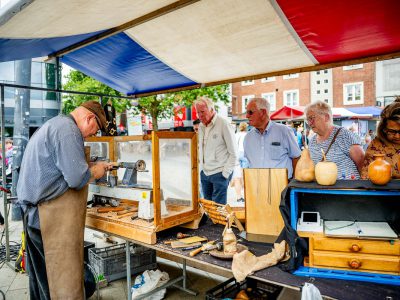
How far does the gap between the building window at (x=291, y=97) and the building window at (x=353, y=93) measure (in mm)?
3652

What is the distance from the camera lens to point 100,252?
3506 mm

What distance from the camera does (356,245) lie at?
5.44ft

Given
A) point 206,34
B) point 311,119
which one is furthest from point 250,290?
point 206,34

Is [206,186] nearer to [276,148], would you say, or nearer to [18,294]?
[276,148]

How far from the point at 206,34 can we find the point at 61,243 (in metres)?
2.07

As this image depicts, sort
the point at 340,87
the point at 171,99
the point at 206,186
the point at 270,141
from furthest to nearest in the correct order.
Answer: the point at 340,87 < the point at 171,99 < the point at 206,186 < the point at 270,141

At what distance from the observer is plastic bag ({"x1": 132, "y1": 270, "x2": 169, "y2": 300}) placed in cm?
303

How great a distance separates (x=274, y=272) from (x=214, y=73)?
2600mm

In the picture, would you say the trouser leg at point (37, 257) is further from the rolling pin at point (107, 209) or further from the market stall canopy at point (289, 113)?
the market stall canopy at point (289, 113)

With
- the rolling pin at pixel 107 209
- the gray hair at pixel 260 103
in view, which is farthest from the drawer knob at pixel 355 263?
the gray hair at pixel 260 103

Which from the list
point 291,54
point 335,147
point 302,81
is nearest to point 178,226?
point 335,147

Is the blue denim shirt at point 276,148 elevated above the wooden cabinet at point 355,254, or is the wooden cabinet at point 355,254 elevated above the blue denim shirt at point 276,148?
the blue denim shirt at point 276,148

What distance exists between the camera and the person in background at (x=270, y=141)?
338 centimetres

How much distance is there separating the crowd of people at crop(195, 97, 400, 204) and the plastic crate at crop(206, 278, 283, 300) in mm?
1161
